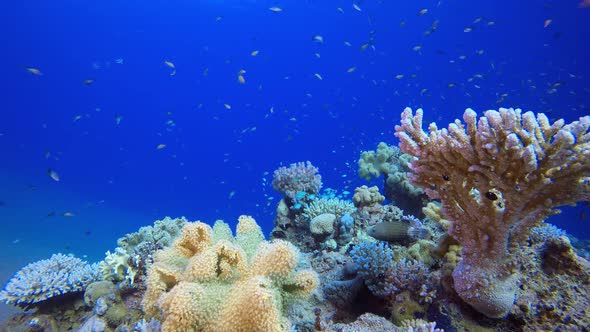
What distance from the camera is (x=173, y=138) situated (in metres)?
102

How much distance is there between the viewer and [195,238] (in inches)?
121

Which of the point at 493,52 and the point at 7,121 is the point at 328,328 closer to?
the point at 493,52

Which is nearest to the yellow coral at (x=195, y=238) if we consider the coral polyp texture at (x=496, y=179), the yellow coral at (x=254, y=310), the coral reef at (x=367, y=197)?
the yellow coral at (x=254, y=310)

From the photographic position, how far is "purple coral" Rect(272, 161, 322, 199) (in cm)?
848

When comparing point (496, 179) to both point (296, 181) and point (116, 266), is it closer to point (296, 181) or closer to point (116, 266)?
point (296, 181)

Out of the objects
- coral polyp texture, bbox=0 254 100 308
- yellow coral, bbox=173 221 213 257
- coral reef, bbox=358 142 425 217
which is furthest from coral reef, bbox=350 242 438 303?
coral polyp texture, bbox=0 254 100 308

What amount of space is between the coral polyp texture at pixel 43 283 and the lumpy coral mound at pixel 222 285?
4.54 meters

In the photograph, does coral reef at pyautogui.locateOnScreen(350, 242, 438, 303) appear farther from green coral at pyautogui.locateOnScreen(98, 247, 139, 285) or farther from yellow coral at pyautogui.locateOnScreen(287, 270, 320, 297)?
green coral at pyautogui.locateOnScreen(98, 247, 139, 285)

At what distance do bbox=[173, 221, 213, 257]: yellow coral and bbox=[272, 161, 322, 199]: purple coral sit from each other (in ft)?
17.1

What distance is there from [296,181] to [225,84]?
93222 mm

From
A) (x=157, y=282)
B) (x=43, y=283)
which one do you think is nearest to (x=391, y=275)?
(x=157, y=282)

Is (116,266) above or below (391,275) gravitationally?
above

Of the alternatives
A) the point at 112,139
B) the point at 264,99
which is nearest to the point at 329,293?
the point at 264,99

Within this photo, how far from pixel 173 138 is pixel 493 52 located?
295 ft
